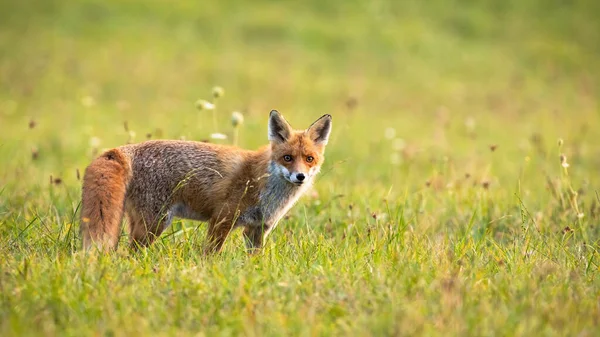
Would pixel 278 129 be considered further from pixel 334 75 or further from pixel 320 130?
pixel 334 75

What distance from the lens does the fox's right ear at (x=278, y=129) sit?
22.0 ft

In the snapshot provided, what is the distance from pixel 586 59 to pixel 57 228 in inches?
836

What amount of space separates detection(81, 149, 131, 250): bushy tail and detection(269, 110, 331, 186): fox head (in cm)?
133

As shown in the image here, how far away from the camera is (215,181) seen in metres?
6.39

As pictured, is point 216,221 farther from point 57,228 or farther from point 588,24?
point 588,24

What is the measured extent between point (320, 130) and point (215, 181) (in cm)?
114

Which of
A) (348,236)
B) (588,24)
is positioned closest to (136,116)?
(348,236)

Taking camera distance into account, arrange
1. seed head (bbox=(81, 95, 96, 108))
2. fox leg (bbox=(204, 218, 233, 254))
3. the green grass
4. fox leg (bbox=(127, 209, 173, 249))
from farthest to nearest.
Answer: seed head (bbox=(81, 95, 96, 108)) → fox leg (bbox=(127, 209, 173, 249)) → fox leg (bbox=(204, 218, 233, 254)) → the green grass

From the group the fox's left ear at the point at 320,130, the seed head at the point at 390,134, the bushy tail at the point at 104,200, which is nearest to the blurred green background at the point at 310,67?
the seed head at the point at 390,134

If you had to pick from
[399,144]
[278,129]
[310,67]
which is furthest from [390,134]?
[310,67]

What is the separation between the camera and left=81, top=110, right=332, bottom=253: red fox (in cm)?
609

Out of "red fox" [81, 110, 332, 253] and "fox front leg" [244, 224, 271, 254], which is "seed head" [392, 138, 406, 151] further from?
"fox front leg" [244, 224, 271, 254]

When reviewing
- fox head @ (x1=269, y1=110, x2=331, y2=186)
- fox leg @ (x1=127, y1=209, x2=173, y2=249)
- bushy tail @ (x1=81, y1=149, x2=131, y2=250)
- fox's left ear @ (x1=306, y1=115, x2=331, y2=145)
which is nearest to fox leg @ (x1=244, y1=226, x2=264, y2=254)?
fox head @ (x1=269, y1=110, x2=331, y2=186)

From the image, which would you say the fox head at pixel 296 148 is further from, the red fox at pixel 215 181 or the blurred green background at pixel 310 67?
the blurred green background at pixel 310 67
